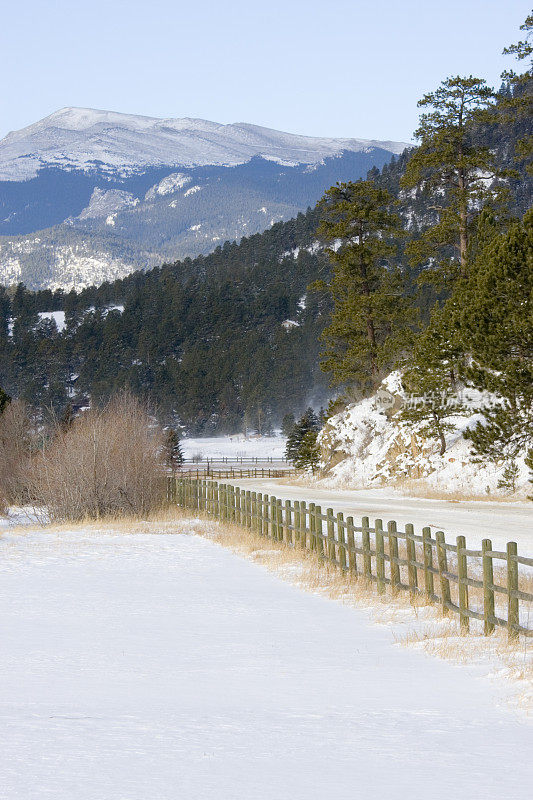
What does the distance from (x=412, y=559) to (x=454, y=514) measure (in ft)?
52.2

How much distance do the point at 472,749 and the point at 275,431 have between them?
144m

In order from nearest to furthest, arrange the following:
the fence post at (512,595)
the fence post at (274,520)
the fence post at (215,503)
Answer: the fence post at (512,595) → the fence post at (274,520) → the fence post at (215,503)

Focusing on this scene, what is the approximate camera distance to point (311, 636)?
1116cm

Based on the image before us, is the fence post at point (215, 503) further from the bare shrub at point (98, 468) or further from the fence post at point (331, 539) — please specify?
the fence post at point (331, 539)

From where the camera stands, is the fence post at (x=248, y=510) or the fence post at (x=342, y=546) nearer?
the fence post at (x=342, y=546)

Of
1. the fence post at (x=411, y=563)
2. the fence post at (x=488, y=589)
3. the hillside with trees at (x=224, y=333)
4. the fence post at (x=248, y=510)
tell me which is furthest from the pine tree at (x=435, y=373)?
the hillside with trees at (x=224, y=333)

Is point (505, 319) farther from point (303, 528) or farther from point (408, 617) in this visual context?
point (408, 617)

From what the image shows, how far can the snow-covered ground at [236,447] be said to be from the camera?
125m

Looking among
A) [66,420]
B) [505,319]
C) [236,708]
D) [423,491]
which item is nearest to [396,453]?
[423,491]

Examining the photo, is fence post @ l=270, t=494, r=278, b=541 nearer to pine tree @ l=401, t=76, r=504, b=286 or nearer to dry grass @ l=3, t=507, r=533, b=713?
dry grass @ l=3, t=507, r=533, b=713

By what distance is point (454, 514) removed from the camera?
2847cm

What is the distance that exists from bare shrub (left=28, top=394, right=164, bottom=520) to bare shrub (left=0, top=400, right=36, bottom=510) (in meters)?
3.35

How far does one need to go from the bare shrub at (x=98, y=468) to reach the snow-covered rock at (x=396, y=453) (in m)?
12.4

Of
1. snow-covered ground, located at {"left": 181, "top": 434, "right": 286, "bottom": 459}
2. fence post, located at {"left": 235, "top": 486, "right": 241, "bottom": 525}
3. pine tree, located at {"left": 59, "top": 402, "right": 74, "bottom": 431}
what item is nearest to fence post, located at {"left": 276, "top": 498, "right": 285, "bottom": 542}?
fence post, located at {"left": 235, "top": 486, "right": 241, "bottom": 525}
